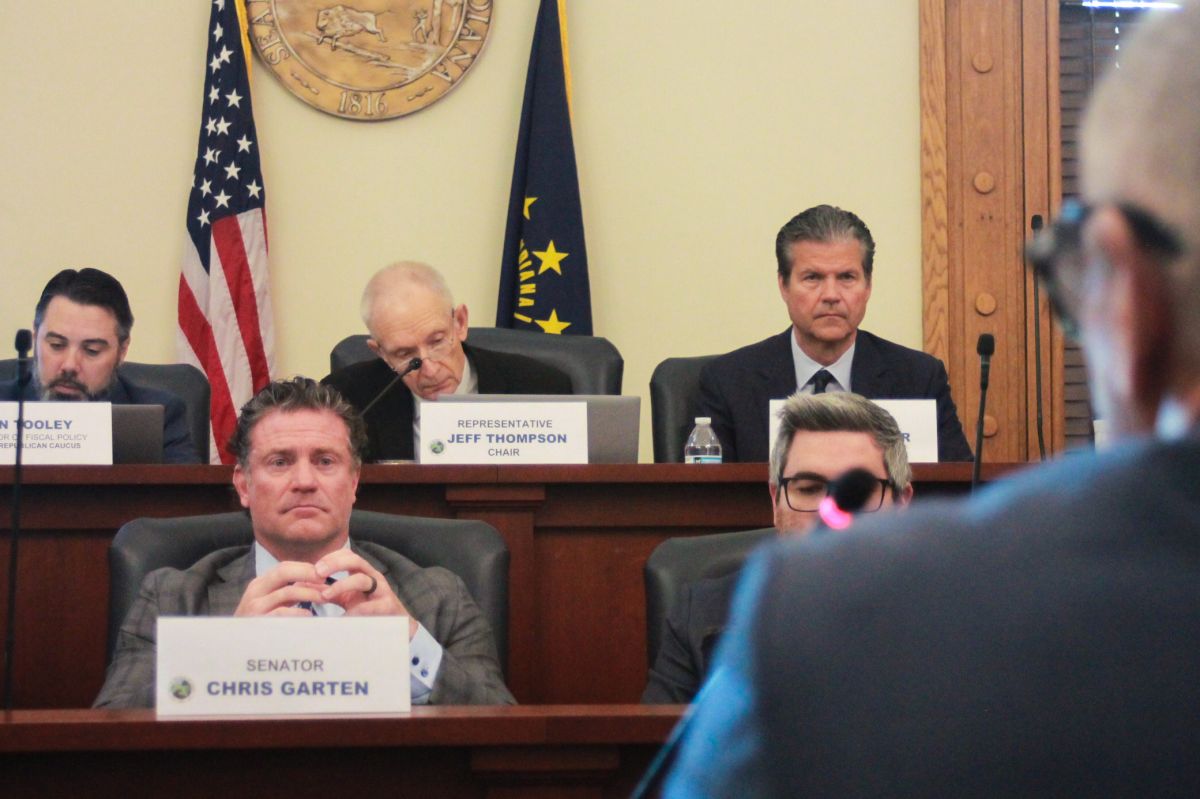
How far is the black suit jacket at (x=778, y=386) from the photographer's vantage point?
4383 millimetres

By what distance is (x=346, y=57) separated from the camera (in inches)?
234

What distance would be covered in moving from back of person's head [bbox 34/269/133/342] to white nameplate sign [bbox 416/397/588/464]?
1281 mm

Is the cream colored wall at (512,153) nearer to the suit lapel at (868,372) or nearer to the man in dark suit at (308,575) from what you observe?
the suit lapel at (868,372)

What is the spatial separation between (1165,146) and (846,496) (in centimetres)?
63

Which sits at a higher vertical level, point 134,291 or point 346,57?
point 346,57

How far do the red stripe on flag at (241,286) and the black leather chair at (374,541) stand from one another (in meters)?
2.66

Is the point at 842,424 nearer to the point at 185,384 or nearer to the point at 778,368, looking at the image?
the point at 778,368

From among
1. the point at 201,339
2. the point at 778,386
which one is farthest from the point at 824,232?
the point at 201,339

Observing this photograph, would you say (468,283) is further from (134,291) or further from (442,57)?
(134,291)

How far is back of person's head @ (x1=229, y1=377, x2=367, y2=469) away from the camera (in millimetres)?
3291

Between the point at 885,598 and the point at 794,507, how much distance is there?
7.62 feet

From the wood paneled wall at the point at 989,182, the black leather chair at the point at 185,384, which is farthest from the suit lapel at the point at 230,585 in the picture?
the wood paneled wall at the point at 989,182

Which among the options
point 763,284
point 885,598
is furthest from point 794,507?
point 763,284

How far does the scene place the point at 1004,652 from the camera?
621mm
